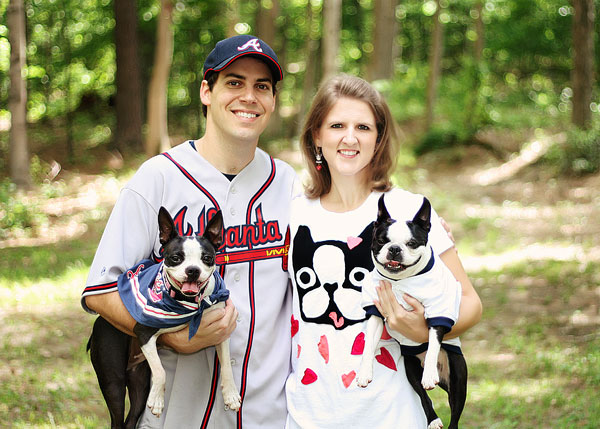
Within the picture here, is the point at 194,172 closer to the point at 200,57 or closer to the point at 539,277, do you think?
the point at 539,277

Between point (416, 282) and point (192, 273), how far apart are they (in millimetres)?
957

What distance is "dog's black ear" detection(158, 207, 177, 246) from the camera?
2.63 metres

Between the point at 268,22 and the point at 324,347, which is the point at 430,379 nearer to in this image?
the point at 324,347

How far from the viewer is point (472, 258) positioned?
1048 centimetres

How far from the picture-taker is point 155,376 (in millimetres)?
2699

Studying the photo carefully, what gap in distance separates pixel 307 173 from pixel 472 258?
7.90 meters

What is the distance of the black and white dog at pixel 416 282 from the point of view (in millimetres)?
2619

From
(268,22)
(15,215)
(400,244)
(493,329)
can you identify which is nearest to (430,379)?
(400,244)

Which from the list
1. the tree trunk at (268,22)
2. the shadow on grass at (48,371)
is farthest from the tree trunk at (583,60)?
the shadow on grass at (48,371)

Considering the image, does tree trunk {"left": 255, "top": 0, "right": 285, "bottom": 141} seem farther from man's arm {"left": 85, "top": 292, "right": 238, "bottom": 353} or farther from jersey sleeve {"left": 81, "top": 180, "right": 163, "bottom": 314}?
man's arm {"left": 85, "top": 292, "right": 238, "bottom": 353}

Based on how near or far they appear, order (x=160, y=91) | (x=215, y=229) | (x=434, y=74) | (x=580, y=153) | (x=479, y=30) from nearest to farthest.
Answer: (x=215, y=229) → (x=580, y=153) → (x=160, y=91) → (x=434, y=74) → (x=479, y=30)

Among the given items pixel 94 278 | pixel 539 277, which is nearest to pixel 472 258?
pixel 539 277

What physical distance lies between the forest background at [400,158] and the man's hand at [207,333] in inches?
50.4

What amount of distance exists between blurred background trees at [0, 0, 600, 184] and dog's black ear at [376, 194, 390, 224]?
31.4 feet
